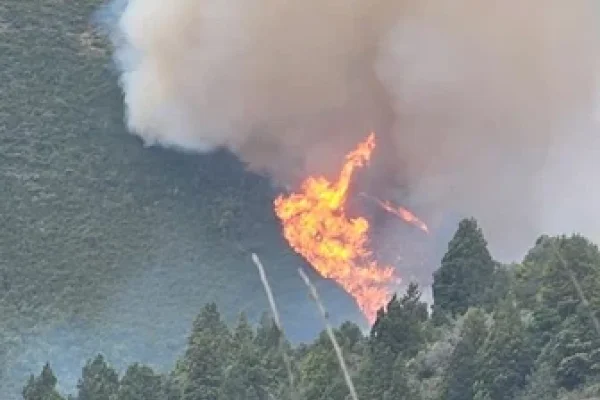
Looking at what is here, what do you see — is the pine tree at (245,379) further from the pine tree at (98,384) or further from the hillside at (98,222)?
the hillside at (98,222)

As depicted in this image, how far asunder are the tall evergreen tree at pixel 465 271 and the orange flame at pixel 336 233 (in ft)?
33.9

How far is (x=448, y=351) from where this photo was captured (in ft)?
82.8

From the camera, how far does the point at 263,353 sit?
28.0 m

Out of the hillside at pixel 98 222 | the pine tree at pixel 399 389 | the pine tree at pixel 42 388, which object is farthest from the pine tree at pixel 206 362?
the hillside at pixel 98 222

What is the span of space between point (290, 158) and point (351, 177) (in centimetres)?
203

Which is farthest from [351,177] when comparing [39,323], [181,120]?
[39,323]

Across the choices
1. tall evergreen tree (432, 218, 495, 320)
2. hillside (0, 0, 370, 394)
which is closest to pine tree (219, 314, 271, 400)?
tall evergreen tree (432, 218, 495, 320)

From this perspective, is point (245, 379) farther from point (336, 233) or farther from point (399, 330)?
point (336, 233)

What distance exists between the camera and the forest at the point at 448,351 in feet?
71.1

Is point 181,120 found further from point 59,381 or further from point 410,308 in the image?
point 410,308

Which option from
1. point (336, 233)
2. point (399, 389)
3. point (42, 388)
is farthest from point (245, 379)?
point (336, 233)

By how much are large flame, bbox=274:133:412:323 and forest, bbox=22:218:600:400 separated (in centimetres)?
913

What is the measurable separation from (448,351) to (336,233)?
1723 cm

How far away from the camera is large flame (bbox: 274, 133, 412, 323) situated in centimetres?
4144
